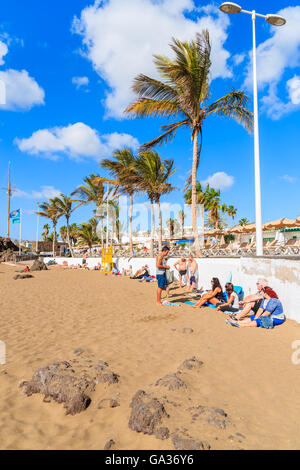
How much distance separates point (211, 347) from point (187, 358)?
675 millimetres

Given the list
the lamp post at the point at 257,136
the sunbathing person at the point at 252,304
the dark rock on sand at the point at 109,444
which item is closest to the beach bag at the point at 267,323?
the sunbathing person at the point at 252,304

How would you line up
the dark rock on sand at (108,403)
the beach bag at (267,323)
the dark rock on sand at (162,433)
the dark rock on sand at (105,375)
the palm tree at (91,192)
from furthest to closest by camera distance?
1. the palm tree at (91,192)
2. the beach bag at (267,323)
3. the dark rock on sand at (105,375)
4. the dark rock on sand at (108,403)
5. the dark rock on sand at (162,433)

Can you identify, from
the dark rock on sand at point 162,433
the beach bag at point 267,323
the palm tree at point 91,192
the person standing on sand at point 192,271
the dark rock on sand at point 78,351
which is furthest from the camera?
the palm tree at point 91,192

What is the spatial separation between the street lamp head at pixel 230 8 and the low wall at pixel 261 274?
7.27 metres

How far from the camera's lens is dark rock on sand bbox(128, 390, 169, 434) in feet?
7.74

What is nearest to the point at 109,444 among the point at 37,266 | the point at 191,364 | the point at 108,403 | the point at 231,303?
the point at 108,403

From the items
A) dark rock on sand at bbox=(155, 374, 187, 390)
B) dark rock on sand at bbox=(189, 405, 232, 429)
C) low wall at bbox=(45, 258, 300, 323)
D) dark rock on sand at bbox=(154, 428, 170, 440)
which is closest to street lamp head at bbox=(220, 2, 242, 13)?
low wall at bbox=(45, 258, 300, 323)

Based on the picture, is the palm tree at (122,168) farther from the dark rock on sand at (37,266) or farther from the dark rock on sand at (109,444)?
the dark rock on sand at (109,444)

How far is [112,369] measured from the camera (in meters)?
3.55

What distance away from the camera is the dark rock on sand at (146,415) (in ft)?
7.74

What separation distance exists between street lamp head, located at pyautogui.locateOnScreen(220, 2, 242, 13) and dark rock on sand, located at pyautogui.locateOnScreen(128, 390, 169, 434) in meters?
9.86
